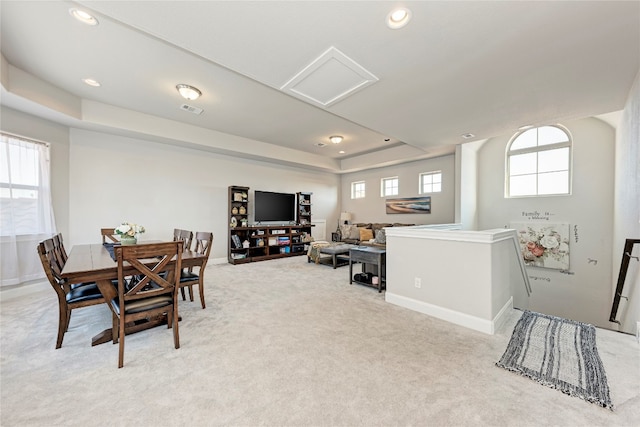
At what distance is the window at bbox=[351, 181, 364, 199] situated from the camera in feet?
27.0

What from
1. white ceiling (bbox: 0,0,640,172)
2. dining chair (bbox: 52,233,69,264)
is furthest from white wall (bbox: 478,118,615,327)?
dining chair (bbox: 52,233,69,264)

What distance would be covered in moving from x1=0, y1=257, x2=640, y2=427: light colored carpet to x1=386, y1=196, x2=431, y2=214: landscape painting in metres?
3.96

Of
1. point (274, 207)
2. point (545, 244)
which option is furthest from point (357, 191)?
point (545, 244)

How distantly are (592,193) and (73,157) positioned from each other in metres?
9.07

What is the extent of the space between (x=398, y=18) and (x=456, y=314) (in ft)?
9.36

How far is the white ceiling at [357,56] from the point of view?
1.74 meters

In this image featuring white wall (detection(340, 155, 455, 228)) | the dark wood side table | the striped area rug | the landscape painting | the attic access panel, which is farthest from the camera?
the landscape painting

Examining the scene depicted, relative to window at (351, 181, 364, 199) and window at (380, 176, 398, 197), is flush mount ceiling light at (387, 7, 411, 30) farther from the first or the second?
window at (351, 181, 364, 199)

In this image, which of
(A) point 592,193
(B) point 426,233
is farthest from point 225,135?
(A) point 592,193

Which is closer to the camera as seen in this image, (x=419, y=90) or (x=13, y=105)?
(x=419, y=90)

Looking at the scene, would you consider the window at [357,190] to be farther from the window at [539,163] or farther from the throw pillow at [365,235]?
the window at [539,163]

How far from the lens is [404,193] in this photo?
276 inches

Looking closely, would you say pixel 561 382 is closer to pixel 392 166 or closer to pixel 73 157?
pixel 392 166

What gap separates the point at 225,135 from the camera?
5477 mm
